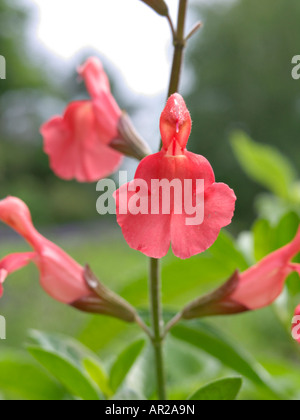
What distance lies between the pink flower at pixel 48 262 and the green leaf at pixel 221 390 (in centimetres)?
16

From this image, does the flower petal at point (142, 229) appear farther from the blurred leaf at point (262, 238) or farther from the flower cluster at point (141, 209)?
the blurred leaf at point (262, 238)

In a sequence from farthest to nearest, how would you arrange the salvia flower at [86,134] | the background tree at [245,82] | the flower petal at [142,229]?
the background tree at [245,82] < the salvia flower at [86,134] < the flower petal at [142,229]

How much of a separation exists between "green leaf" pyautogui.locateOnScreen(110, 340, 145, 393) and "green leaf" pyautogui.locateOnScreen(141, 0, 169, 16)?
300 mm

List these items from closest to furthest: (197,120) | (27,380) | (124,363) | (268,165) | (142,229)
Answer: (142,229)
(124,363)
(27,380)
(268,165)
(197,120)

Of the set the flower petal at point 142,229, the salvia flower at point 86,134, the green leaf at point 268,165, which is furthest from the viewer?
the green leaf at point 268,165

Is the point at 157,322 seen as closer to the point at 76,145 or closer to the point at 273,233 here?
the point at 273,233

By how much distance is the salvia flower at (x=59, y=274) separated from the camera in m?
Answer: 0.50

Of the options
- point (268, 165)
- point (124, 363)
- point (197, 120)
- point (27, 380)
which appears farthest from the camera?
point (197, 120)

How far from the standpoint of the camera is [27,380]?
61cm

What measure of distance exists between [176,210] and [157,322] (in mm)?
128

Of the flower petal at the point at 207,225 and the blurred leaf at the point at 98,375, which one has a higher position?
the flower petal at the point at 207,225

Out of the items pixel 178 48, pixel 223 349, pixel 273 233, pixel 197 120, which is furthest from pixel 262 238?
pixel 197 120

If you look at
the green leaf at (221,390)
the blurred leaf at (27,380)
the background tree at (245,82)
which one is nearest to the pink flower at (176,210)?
the green leaf at (221,390)

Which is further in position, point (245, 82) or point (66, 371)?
point (245, 82)
